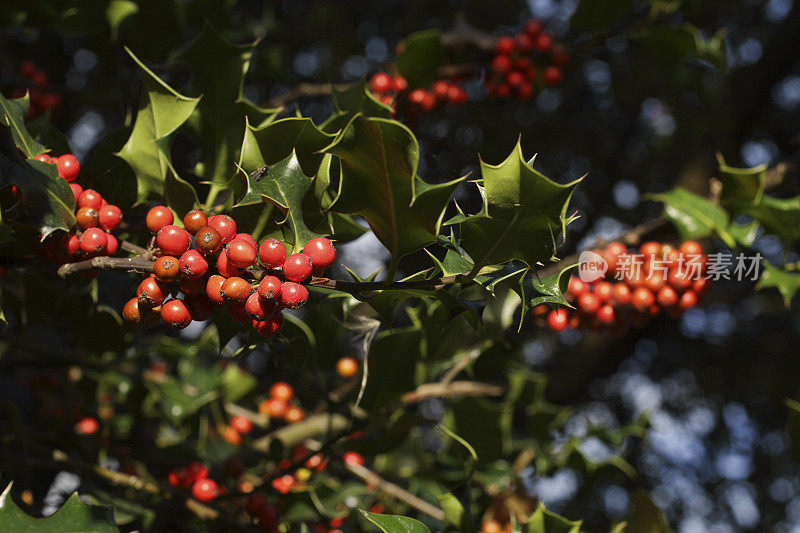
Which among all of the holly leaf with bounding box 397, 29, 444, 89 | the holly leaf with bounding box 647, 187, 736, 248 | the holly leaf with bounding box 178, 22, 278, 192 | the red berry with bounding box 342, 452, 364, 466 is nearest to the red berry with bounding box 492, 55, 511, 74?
the holly leaf with bounding box 397, 29, 444, 89

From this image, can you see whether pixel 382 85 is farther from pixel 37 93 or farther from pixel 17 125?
pixel 17 125

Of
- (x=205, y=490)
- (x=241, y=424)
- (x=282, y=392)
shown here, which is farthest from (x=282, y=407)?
(x=205, y=490)

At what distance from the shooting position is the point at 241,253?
2.92 ft

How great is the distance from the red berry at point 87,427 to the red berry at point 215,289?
4.23ft

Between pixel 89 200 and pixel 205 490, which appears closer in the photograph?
pixel 89 200

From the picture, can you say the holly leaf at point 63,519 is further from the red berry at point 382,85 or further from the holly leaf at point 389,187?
the red berry at point 382,85

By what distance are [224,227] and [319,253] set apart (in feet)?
0.51

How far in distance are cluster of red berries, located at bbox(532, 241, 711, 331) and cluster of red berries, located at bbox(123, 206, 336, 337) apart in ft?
3.23

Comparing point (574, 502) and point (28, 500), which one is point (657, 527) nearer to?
point (28, 500)

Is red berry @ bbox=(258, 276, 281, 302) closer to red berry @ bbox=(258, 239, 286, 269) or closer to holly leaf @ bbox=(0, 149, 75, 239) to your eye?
red berry @ bbox=(258, 239, 286, 269)

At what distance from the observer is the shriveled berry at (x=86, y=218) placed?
3.45ft

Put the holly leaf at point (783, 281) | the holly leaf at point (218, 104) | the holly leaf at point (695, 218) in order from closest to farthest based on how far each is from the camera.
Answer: the holly leaf at point (218, 104) → the holly leaf at point (783, 281) → the holly leaf at point (695, 218)

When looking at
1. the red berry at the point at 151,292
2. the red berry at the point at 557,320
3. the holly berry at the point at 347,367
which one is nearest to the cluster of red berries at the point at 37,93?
the holly berry at the point at 347,367

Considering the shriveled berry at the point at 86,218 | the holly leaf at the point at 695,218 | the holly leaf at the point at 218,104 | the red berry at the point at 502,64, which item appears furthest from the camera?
the red berry at the point at 502,64
